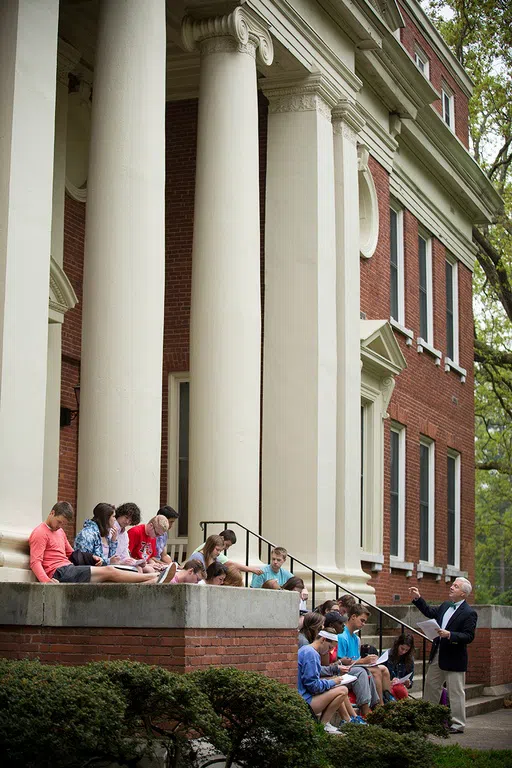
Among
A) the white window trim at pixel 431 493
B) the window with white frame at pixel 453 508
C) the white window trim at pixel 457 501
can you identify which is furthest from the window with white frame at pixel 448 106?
the white window trim at pixel 431 493

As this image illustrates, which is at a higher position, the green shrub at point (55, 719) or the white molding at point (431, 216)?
the white molding at point (431, 216)

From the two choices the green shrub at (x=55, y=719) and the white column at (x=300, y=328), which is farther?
the white column at (x=300, y=328)

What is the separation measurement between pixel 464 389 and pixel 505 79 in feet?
28.8

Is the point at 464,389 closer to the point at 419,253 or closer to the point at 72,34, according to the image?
the point at 419,253

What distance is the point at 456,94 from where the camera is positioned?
104ft

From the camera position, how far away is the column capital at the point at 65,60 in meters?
18.0

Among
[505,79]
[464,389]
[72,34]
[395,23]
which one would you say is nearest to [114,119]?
[72,34]

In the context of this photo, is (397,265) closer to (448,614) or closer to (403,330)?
(403,330)

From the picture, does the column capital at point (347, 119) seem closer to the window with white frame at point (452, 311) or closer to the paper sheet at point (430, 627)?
the paper sheet at point (430, 627)

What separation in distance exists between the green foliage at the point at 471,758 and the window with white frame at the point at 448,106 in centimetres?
2083

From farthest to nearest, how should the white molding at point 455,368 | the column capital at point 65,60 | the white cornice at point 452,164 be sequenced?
the white molding at point 455,368 → the white cornice at point 452,164 → the column capital at point 65,60

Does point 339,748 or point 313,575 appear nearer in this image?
point 339,748

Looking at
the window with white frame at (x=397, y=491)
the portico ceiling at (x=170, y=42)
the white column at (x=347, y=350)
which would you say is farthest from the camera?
the window with white frame at (x=397, y=491)

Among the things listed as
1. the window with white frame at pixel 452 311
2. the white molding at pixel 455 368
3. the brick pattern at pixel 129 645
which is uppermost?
the window with white frame at pixel 452 311
